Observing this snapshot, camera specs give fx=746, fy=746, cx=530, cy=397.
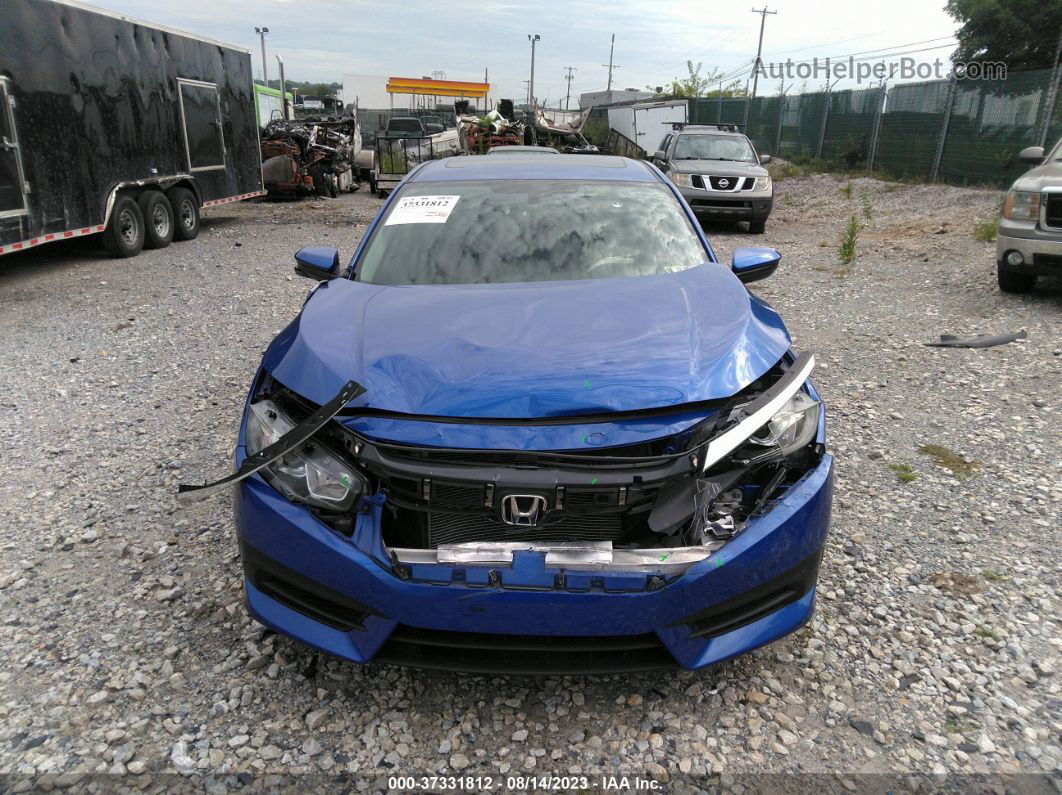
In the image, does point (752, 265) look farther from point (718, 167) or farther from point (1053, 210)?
point (718, 167)

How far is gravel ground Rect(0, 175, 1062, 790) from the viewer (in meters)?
2.23

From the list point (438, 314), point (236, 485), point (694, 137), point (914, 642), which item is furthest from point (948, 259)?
point (236, 485)

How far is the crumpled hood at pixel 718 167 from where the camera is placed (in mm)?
12906

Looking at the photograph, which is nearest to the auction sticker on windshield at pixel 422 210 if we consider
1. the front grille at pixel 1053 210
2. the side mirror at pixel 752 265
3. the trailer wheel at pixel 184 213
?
the side mirror at pixel 752 265

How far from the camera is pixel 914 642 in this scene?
107 inches

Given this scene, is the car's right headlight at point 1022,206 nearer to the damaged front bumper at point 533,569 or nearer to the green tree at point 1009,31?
the damaged front bumper at point 533,569

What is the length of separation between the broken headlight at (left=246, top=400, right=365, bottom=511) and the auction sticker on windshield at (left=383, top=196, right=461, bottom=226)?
5.27ft

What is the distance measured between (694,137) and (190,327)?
10.5 m

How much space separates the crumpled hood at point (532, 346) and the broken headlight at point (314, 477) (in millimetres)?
186

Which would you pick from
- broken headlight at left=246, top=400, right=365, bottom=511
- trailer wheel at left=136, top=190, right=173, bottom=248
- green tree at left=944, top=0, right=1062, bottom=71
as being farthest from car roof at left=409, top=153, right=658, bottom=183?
green tree at left=944, top=0, right=1062, bottom=71

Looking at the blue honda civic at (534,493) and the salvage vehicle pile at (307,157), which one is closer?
the blue honda civic at (534,493)

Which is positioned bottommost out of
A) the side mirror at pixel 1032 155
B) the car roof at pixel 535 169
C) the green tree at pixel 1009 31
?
the car roof at pixel 535 169

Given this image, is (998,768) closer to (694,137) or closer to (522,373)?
(522,373)

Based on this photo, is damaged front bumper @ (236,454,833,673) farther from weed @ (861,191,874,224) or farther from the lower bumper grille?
weed @ (861,191,874,224)
